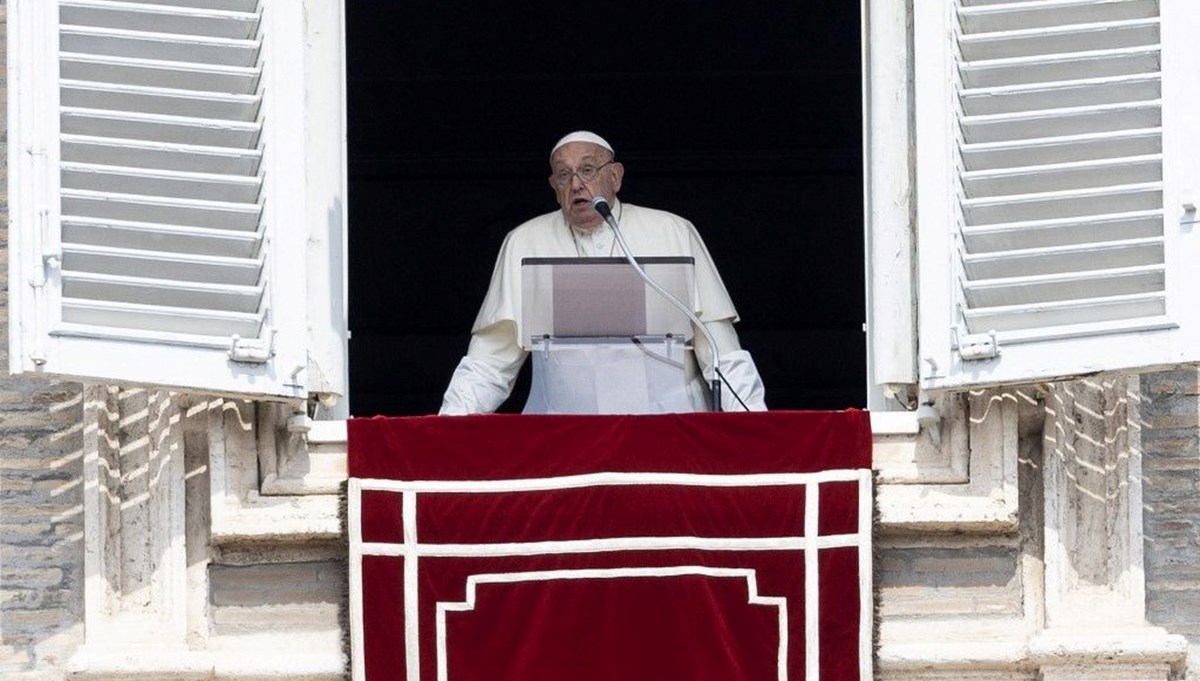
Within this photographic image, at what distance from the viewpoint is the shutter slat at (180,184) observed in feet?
25.5

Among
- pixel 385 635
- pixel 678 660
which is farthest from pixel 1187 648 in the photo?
pixel 385 635

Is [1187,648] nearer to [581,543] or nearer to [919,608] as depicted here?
[919,608]

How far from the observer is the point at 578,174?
31.0 feet

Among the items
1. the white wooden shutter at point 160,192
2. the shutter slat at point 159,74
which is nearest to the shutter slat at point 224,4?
the white wooden shutter at point 160,192

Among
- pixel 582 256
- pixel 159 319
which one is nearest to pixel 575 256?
pixel 582 256

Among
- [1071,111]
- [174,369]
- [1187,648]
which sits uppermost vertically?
[1071,111]

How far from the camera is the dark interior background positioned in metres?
12.4

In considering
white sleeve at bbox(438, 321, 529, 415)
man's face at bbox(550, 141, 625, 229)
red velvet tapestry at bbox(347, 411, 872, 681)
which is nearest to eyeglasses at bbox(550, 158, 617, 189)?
man's face at bbox(550, 141, 625, 229)

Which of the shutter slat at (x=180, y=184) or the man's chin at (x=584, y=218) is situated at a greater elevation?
the shutter slat at (x=180, y=184)

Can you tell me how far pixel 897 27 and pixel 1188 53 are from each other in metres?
0.80

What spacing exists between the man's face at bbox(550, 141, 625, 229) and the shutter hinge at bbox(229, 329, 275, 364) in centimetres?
185

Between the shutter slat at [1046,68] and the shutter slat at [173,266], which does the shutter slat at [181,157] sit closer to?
the shutter slat at [173,266]

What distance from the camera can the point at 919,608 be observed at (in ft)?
26.3

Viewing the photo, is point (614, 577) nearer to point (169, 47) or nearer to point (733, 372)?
point (733, 372)
